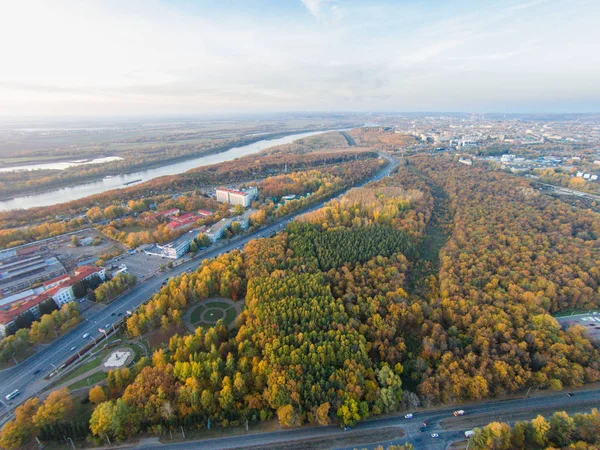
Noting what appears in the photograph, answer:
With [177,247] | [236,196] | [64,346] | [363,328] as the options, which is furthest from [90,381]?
[236,196]

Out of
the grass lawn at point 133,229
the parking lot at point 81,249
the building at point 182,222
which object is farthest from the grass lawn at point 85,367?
the grass lawn at point 133,229

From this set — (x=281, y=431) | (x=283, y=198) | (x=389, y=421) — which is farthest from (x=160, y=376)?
(x=283, y=198)

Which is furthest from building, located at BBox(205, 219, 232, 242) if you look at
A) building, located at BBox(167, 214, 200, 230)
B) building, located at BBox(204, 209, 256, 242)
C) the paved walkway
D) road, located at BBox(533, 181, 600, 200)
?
road, located at BBox(533, 181, 600, 200)

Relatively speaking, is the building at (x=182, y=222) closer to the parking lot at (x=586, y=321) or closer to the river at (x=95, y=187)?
the river at (x=95, y=187)

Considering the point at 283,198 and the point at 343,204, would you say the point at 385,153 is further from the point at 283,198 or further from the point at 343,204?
the point at 343,204

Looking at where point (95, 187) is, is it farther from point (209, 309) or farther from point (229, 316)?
point (229, 316)

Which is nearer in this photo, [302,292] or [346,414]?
[346,414]
